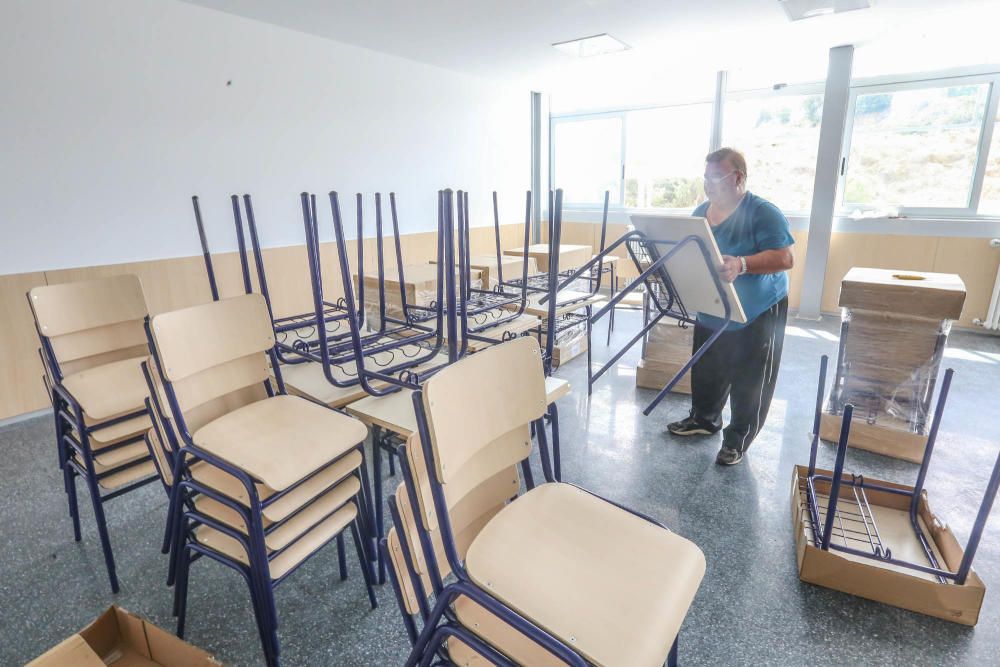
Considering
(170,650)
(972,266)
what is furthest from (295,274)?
(972,266)

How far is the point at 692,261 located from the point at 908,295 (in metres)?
1.52

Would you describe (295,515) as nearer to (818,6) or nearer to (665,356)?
(665,356)

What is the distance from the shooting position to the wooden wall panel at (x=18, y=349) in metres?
2.94

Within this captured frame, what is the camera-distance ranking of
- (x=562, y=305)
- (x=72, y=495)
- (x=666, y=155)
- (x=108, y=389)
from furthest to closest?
1. (x=666, y=155)
2. (x=562, y=305)
3. (x=72, y=495)
4. (x=108, y=389)

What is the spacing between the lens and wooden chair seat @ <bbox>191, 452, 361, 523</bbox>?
4.50ft

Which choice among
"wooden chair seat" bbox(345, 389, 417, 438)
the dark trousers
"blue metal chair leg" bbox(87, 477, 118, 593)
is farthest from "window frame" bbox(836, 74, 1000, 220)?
"blue metal chair leg" bbox(87, 477, 118, 593)

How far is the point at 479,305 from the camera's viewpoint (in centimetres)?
→ 281

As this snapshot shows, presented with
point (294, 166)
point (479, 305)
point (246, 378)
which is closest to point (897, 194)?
point (479, 305)

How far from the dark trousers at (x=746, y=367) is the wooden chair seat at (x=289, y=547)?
189 centimetres

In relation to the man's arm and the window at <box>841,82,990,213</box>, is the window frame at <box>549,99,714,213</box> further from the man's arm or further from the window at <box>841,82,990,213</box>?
the man's arm

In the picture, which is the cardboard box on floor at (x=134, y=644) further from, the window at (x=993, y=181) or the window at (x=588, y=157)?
the window at (x=588, y=157)

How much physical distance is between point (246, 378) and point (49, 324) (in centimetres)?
85

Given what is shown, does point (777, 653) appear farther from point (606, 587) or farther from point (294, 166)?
point (294, 166)

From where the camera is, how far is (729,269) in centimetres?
175
